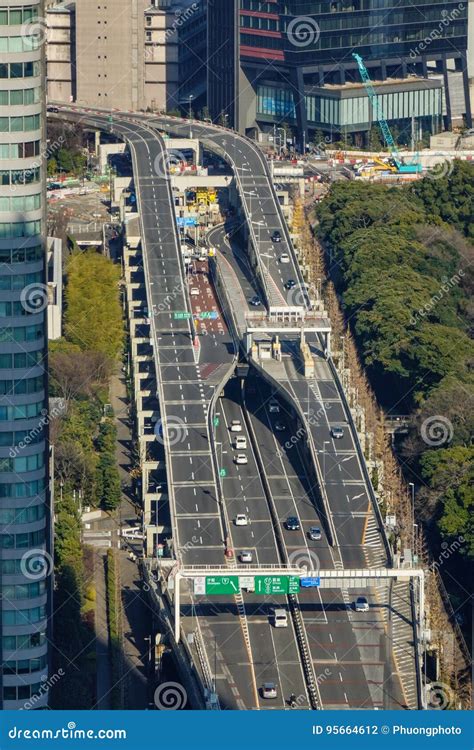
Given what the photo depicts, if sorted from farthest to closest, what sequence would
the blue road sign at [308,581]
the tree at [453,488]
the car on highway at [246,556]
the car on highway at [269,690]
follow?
the car on highway at [246,556] → the tree at [453,488] → the blue road sign at [308,581] → the car on highway at [269,690]

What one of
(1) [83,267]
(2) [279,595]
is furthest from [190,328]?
(2) [279,595]

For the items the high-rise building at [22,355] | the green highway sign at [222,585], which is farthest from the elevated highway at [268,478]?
the high-rise building at [22,355]

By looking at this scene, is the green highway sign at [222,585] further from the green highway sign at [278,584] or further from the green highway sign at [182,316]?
the green highway sign at [182,316]

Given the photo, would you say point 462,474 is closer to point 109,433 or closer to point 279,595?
point 279,595

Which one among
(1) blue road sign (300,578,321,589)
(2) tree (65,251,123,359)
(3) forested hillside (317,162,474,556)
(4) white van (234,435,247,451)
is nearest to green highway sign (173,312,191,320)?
(2) tree (65,251,123,359)

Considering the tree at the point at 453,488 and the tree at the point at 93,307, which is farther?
the tree at the point at 93,307

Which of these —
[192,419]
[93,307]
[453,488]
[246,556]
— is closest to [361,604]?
[246,556]

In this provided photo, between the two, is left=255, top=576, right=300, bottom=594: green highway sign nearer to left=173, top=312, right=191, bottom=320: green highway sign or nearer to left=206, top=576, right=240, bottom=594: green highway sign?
left=206, top=576, right=240, bottom=594: green highway sign
